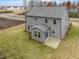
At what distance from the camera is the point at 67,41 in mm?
27109

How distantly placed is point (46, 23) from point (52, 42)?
4797mm

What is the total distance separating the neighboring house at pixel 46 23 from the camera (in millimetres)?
26078

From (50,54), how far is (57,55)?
117cm

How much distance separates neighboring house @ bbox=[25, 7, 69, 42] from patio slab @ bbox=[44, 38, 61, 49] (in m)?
0.74

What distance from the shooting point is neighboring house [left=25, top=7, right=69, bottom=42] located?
26.1 meters

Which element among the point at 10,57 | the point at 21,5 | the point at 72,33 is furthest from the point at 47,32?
the point at 21,5

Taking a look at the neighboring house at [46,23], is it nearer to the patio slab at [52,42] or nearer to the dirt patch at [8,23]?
the patio slab at [52,42]

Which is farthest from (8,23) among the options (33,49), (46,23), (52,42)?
(33,49)

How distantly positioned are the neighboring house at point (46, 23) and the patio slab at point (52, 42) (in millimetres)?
736

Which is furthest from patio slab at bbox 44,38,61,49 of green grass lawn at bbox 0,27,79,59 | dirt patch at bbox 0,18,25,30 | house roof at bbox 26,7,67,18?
dirt patch at bbox 0,18,25,30

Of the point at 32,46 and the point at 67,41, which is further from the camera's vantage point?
the point at 67,41

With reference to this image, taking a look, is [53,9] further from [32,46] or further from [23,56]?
[23,56]

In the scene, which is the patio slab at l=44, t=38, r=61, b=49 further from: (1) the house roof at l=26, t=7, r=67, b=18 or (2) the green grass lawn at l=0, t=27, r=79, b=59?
(1) the house roof at l=26, t=7, r=67, b=18

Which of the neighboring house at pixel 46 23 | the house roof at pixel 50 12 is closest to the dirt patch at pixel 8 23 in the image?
the neighboring house at pixel 46 23
